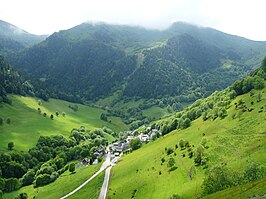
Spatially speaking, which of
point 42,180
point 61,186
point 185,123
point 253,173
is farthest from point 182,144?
point 42,180

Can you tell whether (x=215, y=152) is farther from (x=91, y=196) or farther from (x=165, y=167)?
(x=91, y=196)

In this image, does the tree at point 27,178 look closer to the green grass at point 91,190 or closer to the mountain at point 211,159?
the green grass at point 91,190

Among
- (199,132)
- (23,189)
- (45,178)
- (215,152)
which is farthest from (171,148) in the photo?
(23,189)

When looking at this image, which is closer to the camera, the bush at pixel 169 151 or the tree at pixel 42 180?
the bush at pixel 169 151

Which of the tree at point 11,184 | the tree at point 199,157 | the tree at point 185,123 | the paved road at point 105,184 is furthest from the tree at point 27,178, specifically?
the tree at point 199,157

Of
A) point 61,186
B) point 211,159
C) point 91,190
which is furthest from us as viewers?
point 61,186

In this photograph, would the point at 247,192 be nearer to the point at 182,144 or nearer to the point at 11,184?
the point at 182,144
